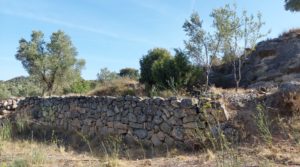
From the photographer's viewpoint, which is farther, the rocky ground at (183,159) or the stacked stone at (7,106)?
the stacked stone at (7,106)

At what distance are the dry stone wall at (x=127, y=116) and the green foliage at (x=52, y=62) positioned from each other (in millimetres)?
13306

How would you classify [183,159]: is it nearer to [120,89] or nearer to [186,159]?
[186,159]

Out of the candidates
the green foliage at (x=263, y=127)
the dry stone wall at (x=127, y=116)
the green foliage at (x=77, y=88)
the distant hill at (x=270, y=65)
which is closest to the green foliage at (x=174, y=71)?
the distant hill at (x=270, y=65)

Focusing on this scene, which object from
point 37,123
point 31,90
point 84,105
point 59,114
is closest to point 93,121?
point 84,105

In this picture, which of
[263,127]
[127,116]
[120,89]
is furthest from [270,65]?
[263,127]

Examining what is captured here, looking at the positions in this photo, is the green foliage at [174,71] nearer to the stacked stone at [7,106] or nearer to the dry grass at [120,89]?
the dry grass at [120,89]

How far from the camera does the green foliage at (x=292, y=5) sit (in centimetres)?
1075

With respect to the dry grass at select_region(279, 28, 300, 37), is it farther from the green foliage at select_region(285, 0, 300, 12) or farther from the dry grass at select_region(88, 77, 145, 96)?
the green foliage at select_region(285, 0, 300, 12)

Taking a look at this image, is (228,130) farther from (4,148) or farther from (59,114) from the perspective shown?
(59,114)

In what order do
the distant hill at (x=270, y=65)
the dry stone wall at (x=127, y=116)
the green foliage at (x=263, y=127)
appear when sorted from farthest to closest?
the distant hill at (x=270, y=65)
the dry stone wall at (x=127, y=116)
the green foliage at (x=263, y=127)

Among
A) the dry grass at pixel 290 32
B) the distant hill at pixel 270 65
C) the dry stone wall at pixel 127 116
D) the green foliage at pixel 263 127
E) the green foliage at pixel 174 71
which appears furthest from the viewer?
the dry grass at pixel 290 32

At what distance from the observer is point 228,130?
25.0 feet

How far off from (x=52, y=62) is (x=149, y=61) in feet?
25.8

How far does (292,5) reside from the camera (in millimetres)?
10969
